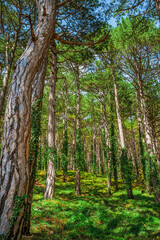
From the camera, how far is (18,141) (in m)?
2.21

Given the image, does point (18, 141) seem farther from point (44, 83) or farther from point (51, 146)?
point (51, 146)

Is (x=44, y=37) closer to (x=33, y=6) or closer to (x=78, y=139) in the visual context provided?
(x=33, y=6)

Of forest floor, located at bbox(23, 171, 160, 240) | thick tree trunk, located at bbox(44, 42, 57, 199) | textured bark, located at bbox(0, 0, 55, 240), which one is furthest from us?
thick tree trunk, located at bbox(44, 42, 57, 199)

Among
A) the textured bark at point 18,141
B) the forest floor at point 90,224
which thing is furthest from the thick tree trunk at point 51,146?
the textured bark at point 18,141

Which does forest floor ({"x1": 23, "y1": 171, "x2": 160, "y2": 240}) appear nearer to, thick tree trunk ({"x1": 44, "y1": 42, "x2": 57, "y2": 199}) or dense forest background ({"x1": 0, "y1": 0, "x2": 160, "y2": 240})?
dense forest background ({"x1": 0, "y1": 0, "x2": 160, "y2": 240})

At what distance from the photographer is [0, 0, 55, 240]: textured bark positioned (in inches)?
76.2

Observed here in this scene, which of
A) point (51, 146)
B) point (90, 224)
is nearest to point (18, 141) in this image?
point (90, 224)

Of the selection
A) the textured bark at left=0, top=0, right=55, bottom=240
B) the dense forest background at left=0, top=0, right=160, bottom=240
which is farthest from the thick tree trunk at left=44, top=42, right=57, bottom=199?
the textured bark at left=0, top=0, right=55, bottom=240

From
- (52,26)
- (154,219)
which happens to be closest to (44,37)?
(52,26)

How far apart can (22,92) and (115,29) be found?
11320 millimetres

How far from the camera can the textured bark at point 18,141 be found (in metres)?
1.94

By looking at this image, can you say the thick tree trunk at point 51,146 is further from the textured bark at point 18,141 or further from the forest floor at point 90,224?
the textured bark at point 18,141

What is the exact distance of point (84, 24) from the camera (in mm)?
6059

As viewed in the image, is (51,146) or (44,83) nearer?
(44,83)
